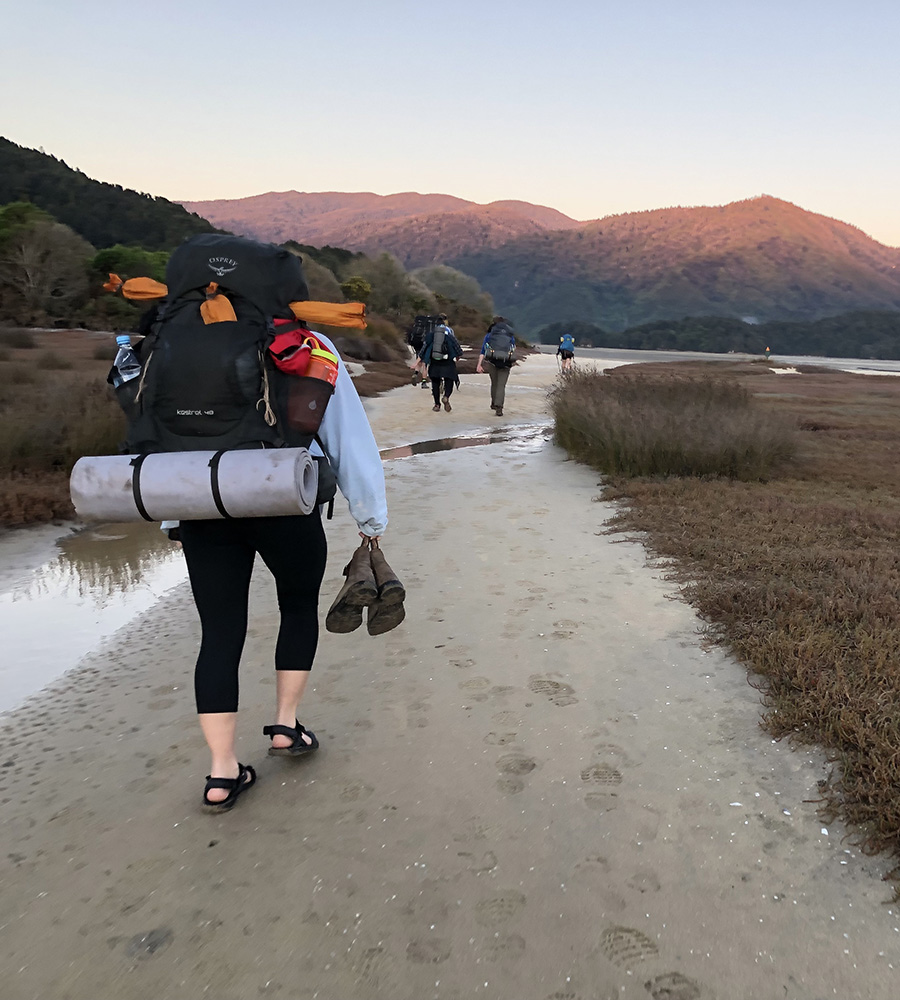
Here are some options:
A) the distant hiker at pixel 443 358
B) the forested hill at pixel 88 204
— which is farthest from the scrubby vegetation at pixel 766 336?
the distant hiker at pixel 443 358

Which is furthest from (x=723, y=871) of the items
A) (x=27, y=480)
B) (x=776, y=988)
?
(x=27, y=480)

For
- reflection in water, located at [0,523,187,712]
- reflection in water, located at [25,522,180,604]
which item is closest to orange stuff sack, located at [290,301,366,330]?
reflection in water, located at [0,523,187,712]

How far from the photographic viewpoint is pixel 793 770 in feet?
8.81

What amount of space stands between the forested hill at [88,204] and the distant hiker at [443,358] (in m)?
57.9

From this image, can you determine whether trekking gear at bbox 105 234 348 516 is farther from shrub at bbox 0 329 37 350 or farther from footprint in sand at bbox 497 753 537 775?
shrub at bbox 0 329 37 350

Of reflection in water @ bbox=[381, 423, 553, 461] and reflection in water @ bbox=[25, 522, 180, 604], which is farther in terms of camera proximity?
reflection in water @ bbox=[381, 423, 553, 461]

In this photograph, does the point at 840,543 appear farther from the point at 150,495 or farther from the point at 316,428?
the point at 150,495

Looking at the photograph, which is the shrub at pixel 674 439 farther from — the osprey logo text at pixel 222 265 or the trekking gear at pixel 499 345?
the osprey logo text at pixel 222 265

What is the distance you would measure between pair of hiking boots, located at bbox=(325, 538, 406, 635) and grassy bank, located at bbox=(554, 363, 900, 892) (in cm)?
158

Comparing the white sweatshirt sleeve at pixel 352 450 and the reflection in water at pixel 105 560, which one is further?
the reflection in water at pixel 105 560

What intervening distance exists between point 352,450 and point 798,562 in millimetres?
3458

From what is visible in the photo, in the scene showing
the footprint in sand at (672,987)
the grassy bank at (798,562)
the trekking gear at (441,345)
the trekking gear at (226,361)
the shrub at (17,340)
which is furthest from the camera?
the shrub at (17,340)

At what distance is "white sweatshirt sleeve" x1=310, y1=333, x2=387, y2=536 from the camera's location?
235 centimetres

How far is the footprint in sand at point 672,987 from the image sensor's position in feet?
5.77
